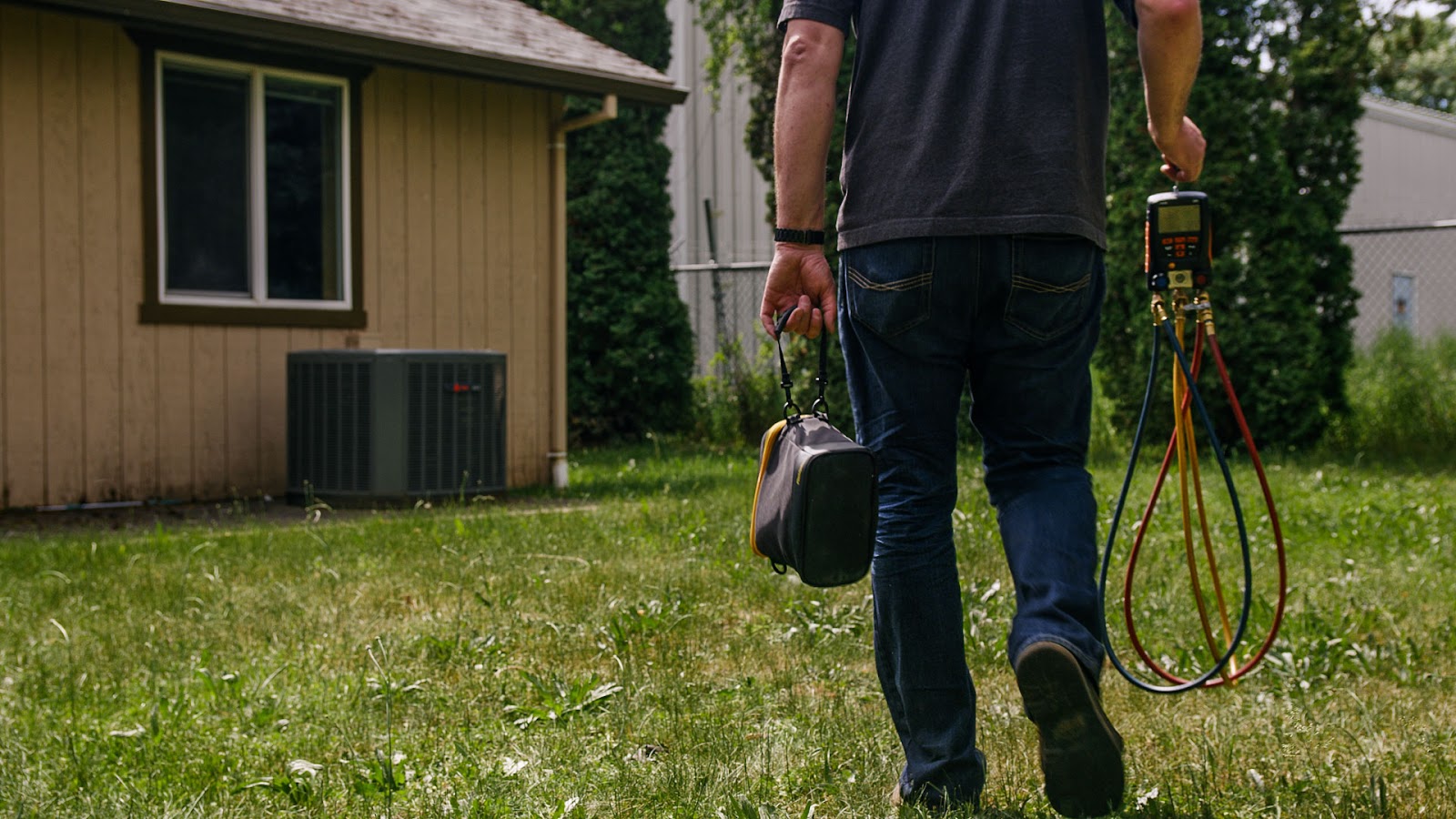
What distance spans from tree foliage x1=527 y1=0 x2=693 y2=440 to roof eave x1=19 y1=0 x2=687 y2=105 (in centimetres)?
330

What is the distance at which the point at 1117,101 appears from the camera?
9758 millimetres

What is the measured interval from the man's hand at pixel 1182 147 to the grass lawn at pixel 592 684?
3.85 ft

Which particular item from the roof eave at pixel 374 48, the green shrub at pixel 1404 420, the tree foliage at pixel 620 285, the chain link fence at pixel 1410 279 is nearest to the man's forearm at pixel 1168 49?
the roof eave at pixel 374 48

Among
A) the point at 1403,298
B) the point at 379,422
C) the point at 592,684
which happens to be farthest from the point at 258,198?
the point at 1403,298

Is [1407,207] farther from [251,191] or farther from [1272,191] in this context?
[251,191]

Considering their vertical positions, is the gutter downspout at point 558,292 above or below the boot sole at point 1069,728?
above

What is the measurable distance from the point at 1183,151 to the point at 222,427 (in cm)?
646

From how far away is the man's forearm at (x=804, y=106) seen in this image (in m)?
2.30

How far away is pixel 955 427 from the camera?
2373 mm

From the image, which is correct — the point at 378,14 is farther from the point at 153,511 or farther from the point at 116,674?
the point at 116,674

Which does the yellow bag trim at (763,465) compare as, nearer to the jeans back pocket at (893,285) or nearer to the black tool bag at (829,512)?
the black tool bag at (829,512)

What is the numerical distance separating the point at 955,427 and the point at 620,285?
1014cm

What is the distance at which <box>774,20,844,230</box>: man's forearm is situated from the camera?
230 cm

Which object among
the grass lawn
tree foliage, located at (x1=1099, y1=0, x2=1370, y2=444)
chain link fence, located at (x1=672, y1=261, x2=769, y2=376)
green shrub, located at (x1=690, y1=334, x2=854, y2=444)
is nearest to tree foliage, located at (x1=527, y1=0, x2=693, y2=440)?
green shrub, located at (x1=690, y1=334, x2=854, y2=444)
